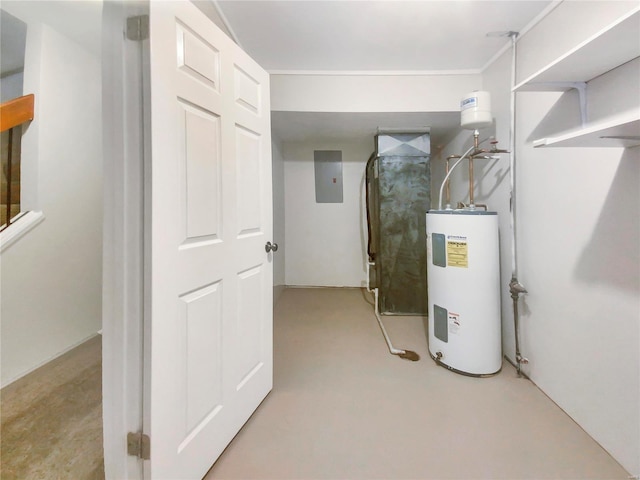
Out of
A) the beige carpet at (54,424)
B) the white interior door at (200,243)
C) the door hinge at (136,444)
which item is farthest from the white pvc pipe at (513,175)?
the beige carpet at (54,424)

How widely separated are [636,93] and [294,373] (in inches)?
86.3

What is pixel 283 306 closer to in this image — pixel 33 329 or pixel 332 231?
pixel 332 231

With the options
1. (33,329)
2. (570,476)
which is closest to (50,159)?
(33,329)

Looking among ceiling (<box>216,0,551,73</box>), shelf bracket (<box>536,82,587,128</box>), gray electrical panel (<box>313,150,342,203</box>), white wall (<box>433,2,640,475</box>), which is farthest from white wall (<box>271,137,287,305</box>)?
shelf bracket (<box>536,82,587,128</box>)

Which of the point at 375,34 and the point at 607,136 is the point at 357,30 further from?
the point at 607,136

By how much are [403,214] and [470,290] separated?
3.87 feet

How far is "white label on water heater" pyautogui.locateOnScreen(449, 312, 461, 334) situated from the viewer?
1686 mm

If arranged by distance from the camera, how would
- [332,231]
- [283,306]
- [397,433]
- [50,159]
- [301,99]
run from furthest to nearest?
1. [332,231]
2. [283,306]
3. [301,99]
4. [50,159]
5. [397,433]

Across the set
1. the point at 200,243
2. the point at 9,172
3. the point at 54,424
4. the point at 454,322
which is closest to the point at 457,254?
the point at 454,322

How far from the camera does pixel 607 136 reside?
2.97 feet

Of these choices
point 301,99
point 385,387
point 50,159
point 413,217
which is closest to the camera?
point 385,387

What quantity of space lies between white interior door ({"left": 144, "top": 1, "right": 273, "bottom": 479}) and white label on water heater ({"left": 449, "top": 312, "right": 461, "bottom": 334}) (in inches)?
49.0

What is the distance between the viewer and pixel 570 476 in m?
1.05

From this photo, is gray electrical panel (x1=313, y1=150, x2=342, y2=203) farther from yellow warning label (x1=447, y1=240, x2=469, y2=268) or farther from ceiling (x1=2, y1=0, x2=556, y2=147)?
yellow warning label (x1=447, y1=240, x2=469, y2=268)
